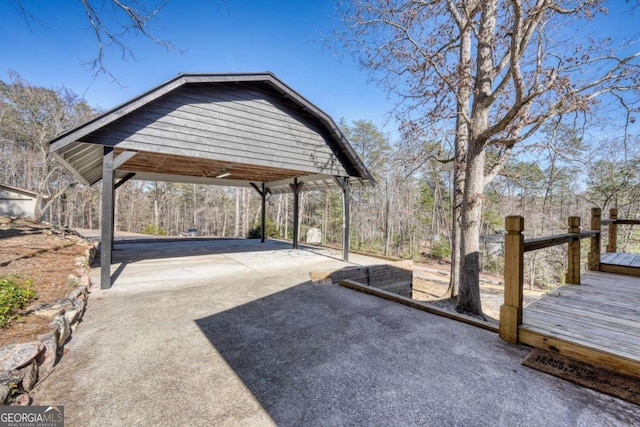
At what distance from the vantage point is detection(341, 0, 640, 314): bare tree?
4234mm

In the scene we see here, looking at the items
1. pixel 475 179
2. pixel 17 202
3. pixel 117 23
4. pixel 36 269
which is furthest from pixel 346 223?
pixel 17 202

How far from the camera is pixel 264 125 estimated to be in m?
5.89

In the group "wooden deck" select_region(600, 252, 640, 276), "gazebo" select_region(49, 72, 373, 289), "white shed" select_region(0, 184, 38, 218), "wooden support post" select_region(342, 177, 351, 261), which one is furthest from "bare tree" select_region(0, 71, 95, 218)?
"wooden deck" select_region(600, 252, 640, 276)

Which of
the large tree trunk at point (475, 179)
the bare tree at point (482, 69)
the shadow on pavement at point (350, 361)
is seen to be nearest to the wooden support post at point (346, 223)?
the bare tree at point (482, 69)

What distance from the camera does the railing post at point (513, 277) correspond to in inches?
94.8

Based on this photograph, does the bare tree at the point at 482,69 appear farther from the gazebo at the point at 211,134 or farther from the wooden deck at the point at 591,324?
the gazebo at the point at 211,134

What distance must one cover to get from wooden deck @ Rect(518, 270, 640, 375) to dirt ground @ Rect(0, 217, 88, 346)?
14.8ft

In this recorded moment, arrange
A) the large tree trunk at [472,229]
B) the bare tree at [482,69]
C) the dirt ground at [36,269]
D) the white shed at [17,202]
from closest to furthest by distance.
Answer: the dirt ground at [36,269] < the bare tree at [482,69] < the large tree trunk at [472,229] < the white shed at [17,202]

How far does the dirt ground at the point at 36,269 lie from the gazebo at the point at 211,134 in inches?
26.0

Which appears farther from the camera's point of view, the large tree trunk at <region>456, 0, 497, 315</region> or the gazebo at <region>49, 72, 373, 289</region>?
the large tree trunk at <region>456, 0, 497, 315</region>

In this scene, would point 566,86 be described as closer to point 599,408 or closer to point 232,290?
point 599,408

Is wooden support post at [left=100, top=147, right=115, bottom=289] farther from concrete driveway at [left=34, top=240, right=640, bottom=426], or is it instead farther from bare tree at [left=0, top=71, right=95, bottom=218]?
bare tree at [left=0, top=71, right=95, bottom=218]

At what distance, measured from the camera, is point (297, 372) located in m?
2.10

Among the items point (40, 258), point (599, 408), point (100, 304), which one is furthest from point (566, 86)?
point (40, 258)
